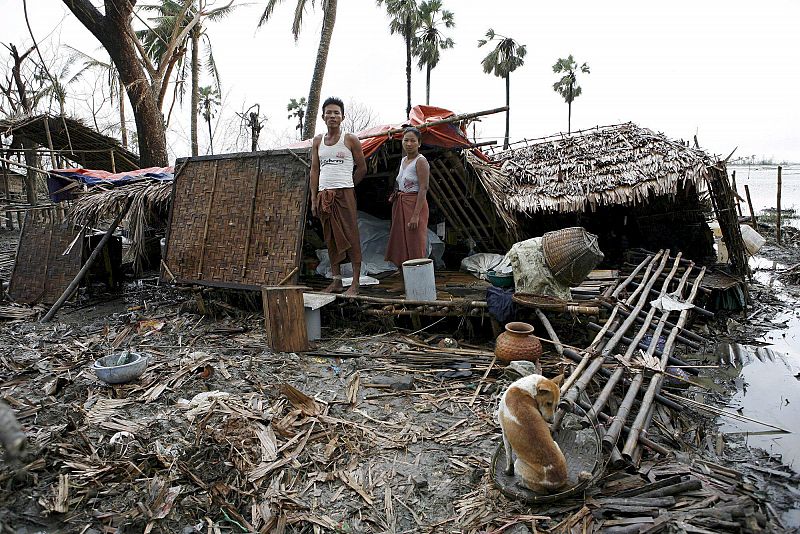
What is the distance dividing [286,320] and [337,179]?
165 cm

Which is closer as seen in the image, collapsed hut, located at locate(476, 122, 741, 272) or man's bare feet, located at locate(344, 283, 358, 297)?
man's bare feet, located at locate(344, 283, 358, 297)

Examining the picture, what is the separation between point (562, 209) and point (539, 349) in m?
4.40

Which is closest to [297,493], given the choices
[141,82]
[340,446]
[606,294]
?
[340,446]

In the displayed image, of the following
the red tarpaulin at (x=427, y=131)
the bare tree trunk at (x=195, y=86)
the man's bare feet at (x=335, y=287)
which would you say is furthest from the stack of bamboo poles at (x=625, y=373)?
→ the bare tree trunk at (x=195, y=86)

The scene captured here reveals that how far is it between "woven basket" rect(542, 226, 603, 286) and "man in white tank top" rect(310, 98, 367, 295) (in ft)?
7.10

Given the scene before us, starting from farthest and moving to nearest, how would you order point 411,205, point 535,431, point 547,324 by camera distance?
point 411,205 < point 547,324 < point 535,431

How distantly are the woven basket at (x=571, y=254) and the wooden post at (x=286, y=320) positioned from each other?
262cm

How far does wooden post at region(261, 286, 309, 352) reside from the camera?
4844 mm

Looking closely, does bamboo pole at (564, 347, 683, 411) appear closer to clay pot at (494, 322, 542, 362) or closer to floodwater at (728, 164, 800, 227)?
clay pot at (494, 322, 542, 362)

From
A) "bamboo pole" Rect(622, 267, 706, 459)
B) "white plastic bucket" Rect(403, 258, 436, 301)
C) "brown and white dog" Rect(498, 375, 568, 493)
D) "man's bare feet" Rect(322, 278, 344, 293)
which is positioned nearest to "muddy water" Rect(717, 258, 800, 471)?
"bamboo pole" Rect(622, 267, 706, 459)

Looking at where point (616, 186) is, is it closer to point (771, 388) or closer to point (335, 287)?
point (771, 388)

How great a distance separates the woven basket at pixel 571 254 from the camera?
4.88 meters

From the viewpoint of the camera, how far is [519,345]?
424cm

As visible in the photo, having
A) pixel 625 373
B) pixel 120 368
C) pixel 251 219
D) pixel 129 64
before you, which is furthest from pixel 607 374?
pixel 129 64
